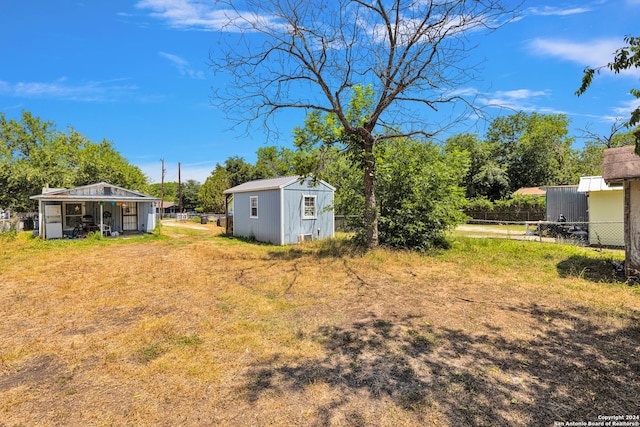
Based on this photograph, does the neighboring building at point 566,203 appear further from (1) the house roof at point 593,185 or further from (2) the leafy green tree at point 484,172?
(2) the leafy green tree at point 484,172

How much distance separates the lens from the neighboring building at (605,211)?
11.3 meters

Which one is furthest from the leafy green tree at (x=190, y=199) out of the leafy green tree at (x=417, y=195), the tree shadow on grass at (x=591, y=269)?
the tree shadow on grass at (x=591, y=269)

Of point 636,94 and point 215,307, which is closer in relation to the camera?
point 636,94

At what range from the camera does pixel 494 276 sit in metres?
6.87

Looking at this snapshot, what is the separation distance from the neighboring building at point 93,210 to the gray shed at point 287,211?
238 inches

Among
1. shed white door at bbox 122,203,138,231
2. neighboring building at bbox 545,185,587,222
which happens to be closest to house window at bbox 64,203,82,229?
shed white door at bbox 122,203,138,231

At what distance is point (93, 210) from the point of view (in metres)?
17.5

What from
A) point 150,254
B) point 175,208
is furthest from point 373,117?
point 175,208

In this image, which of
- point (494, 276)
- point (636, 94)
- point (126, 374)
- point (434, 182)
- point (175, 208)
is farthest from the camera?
point (175, 208)

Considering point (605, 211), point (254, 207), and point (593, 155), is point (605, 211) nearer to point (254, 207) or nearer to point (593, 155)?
point (254, 207)

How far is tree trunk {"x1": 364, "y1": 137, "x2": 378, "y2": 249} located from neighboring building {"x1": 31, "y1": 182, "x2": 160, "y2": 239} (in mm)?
12677

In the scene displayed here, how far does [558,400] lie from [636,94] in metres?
2.87

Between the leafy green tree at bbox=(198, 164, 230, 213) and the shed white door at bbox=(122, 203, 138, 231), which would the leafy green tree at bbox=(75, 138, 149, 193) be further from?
the shed white door at bbox=(122, 203, 138, 231)

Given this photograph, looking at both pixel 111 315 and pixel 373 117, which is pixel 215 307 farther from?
pixel 373 117
